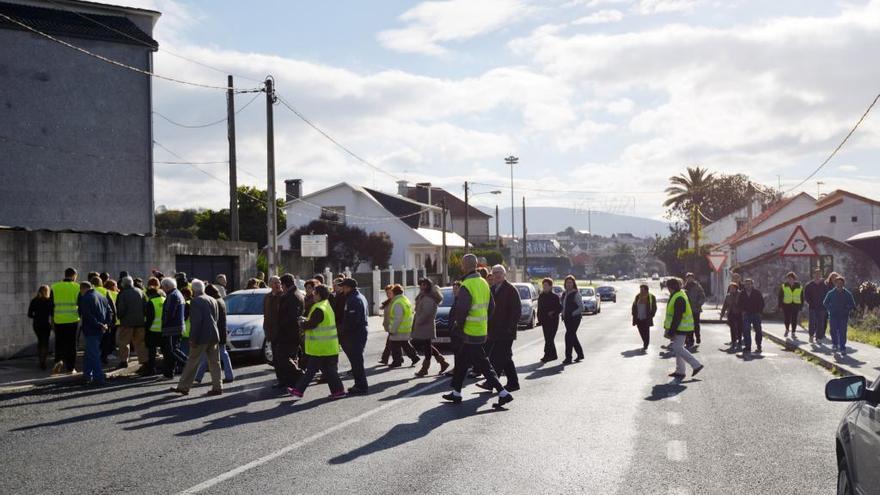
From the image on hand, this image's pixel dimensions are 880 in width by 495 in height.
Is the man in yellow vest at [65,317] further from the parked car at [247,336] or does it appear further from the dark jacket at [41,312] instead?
the parked car at [247,336]

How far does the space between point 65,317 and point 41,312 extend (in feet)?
2.30

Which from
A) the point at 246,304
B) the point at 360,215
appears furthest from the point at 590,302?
the point at 246,304

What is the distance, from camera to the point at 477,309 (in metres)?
11.6

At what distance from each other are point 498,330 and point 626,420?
2657 mm

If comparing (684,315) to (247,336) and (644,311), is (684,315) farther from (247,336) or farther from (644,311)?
(247,336)

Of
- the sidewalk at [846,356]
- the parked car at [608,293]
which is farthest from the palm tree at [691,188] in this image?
the sidewalk at [846,356]

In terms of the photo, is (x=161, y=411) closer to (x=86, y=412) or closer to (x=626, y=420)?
(x=86, y=412)

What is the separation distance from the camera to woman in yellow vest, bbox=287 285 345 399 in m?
12.2

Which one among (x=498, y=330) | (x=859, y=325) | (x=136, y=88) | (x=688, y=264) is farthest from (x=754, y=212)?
(x=498, y=330)

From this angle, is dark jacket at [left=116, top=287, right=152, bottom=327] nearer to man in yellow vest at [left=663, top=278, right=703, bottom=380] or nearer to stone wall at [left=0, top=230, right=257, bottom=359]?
stone wall at [left=0, top=230, right=257, bottom=359]

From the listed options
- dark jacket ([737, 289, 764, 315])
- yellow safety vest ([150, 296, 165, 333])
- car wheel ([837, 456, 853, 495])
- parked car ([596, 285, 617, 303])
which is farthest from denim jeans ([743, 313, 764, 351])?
parked car ([596, 285, 617, 303])

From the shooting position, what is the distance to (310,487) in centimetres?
692

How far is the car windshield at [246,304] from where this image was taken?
731 inches

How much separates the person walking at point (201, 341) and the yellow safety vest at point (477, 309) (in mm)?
3934
